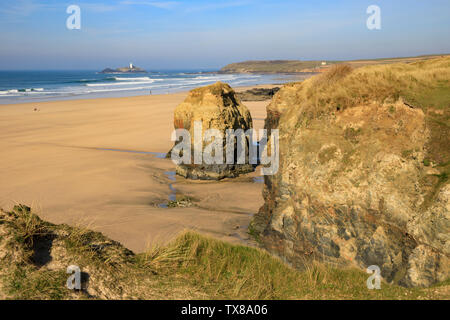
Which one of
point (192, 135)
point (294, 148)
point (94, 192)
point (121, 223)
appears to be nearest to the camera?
point (294, 148)

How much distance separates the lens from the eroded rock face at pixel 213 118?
13.6 m

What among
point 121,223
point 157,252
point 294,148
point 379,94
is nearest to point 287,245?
point 294,148

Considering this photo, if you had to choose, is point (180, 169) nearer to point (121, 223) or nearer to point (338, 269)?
point (121, 223)

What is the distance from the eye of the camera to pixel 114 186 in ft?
41.5

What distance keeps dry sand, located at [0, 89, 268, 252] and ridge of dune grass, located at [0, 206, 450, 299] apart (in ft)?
3.90

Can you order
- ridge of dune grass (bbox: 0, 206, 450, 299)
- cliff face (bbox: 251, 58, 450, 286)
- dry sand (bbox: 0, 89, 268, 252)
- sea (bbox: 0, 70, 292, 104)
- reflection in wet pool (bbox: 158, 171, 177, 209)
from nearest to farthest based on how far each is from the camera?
ridge of dune grass (bbox: 0, 206, 450, 299), cliff face (bbox: 251, 58, 450, 286), dry sand (bbox: 0, 89, 268, 252), reflection in wet pool (bbox: 158, 171, 177, 209), sea (bbox: 0, 70, 292, 104)

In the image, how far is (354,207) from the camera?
6.16 metres

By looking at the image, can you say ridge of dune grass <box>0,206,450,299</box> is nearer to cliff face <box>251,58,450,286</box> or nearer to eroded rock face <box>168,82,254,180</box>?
cliff face <box>251,58,450,286</box>

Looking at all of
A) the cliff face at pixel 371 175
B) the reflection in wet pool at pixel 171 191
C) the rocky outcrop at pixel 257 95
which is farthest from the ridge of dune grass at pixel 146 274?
the rocky outcrop at pixel 257 95

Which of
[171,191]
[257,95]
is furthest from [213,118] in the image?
[257,95]

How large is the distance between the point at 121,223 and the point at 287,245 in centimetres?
433

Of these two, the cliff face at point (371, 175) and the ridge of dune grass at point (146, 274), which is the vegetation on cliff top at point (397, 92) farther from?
the ridge of dune grass at point (146, 274)

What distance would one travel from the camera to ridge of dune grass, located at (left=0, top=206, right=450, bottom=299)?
446 cm

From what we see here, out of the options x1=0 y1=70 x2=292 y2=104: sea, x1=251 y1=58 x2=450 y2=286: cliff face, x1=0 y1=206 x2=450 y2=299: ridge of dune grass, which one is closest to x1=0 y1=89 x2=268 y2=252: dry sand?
x1=0 y1=206 x2=450 y2=299: ridge of dune grass
